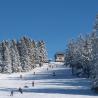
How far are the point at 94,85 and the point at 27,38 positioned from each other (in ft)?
331

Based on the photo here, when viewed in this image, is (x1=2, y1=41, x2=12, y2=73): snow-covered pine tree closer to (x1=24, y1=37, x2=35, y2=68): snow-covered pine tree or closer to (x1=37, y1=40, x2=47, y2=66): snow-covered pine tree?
(x1=24, y1=37, x2=35, y2=68): snow-covered pine tree

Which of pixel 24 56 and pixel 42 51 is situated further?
pixel 42 51

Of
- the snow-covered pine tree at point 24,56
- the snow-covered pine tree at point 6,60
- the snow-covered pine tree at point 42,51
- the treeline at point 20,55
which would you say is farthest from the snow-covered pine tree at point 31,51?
the snow-covered pine tree at point 6,60

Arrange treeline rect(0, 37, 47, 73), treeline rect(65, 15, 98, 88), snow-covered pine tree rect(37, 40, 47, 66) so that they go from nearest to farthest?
treeline rect(65, 15, 98, 88) → treeline rect(0, 37, 47, 73) → snow-covered pine tree rect(37, 40, 47, 66)

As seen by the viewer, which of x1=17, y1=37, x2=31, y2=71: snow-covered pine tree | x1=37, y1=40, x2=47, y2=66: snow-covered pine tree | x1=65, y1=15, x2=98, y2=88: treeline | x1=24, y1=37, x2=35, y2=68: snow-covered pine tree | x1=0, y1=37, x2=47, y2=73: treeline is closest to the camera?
x1=65, y1=15, x2=98, y2=88: treeline

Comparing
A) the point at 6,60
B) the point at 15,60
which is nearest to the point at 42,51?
the point at 15,60

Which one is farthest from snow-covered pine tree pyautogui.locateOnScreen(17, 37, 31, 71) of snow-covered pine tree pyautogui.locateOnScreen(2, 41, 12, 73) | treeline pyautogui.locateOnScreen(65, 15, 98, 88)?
treeline pyautogui.locateOnScreen(65, 15, 98, 88)

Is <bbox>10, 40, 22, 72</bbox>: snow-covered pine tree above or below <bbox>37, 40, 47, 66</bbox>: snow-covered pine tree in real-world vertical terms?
below

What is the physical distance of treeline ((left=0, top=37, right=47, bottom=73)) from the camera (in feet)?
476

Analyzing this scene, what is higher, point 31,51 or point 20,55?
point 31,51

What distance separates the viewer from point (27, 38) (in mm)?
173125

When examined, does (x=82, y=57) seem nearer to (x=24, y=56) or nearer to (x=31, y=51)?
(x=24, y=56)

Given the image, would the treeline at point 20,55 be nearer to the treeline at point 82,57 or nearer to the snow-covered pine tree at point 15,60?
the snow-covered pine tree at point 15,60

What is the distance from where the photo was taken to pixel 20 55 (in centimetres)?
15450
